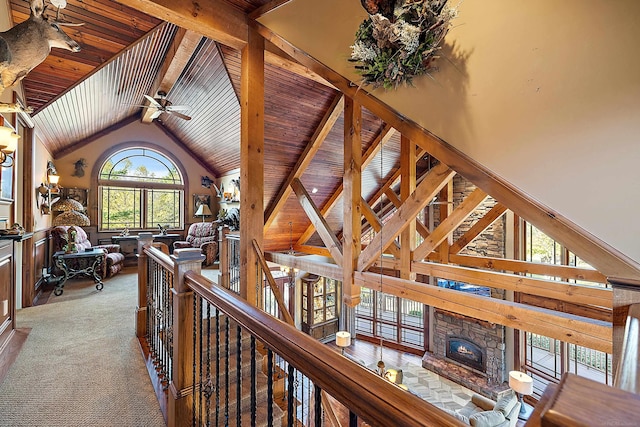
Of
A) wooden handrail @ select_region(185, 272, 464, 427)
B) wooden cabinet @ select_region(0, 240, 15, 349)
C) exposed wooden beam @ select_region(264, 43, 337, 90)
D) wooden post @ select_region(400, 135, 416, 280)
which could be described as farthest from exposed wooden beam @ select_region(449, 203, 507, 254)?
wooden cabinet @ select_region(0, 240, 15, 349)

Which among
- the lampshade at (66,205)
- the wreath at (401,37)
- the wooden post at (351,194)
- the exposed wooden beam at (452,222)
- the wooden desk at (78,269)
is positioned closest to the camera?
the wreath at (401,37)

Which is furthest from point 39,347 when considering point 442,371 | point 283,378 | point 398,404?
point 442,371

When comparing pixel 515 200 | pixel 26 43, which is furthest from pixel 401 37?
pixel 26 43

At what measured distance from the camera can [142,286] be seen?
9.88 ft

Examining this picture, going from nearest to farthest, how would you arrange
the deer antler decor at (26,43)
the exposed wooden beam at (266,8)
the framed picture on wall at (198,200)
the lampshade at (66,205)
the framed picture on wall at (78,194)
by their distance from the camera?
the deer antler decor at (26,43) < the exposed wooden beam at (266,8) < the lampshade at (66,205) < the framed picture on wall at (78,194) < the framed picture on wall at (198,200)

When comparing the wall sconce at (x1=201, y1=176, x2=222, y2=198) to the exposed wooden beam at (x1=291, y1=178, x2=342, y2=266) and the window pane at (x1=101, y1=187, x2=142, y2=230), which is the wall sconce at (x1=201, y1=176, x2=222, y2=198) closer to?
the window pane at (x1=101, y1=187, x2=142, y2=230)

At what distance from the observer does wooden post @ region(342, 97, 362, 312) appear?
3.55m

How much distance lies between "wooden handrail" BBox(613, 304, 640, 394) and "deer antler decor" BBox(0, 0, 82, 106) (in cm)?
321

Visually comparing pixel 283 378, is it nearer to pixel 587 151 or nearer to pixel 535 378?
pixel 587 151

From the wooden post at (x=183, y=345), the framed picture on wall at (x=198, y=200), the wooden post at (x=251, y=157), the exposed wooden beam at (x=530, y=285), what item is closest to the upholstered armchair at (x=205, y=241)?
the framed picture on wall at (x=198, y=200)

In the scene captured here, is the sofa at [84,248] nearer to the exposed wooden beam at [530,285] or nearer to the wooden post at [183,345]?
the wooden post at [183,345]

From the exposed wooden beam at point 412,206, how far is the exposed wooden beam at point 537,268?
1659mm

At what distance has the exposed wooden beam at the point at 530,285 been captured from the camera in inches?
108

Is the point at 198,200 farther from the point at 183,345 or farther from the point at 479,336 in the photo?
the point at 479,336
